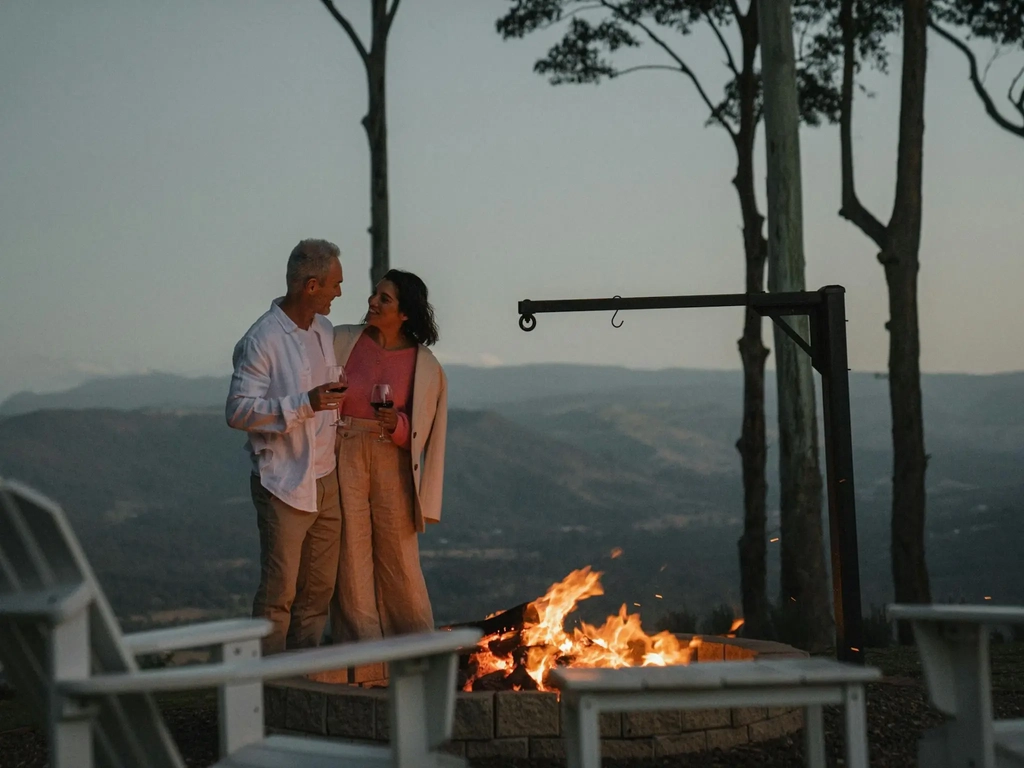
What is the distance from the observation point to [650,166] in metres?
13.7

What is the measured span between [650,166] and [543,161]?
1.14m

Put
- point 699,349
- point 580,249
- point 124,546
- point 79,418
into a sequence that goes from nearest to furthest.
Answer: point 580,249, point 699,349, point 124,546, point 79,418

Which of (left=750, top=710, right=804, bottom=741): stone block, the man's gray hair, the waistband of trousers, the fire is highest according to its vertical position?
the man's gray hair

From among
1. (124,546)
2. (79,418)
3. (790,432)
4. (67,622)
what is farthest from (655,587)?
(67,622)

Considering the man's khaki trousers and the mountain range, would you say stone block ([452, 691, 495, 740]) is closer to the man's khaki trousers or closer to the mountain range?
the man's khaki trousers

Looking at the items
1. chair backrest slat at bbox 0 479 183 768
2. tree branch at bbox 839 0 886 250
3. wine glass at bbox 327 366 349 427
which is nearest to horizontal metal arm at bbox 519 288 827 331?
wine glass at bbox 327 366 349 427

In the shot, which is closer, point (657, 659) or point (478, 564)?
point (657, 659)

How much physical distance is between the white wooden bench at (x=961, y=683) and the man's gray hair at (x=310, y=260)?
116 inches

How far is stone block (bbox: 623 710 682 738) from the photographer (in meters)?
4.95

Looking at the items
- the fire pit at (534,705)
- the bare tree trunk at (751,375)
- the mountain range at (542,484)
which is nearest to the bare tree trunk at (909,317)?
the bare tree trunk at (751,375)

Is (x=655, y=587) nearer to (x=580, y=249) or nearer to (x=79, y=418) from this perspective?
(x=580, y=249)

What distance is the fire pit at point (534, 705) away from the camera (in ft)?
16.1

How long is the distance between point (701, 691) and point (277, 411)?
A: 2.61 meters

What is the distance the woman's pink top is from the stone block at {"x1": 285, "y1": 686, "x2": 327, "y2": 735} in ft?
4.01
